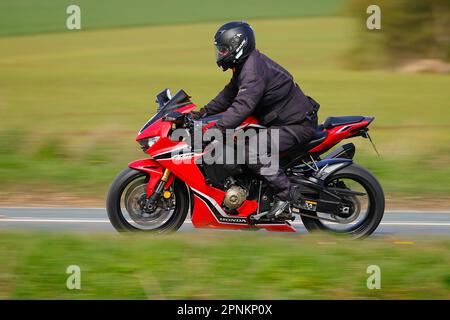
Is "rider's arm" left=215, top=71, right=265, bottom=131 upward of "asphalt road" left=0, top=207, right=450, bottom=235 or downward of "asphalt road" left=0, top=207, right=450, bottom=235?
upward

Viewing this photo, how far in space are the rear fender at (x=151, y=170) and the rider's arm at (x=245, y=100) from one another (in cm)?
75

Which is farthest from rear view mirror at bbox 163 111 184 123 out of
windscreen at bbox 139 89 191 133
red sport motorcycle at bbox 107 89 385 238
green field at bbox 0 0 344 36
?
green field at bbox 0 0 344 36

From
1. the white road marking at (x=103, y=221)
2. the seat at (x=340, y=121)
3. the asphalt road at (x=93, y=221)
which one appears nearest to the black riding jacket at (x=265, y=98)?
the seat at (x=340, y=121)

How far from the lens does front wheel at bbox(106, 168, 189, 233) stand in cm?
785

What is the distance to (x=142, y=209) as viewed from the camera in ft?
25.9

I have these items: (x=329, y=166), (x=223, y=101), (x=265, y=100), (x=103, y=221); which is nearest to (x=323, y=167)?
(x=329, y=166)

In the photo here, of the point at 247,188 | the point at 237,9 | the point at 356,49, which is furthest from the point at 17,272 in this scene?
the point at 237,9

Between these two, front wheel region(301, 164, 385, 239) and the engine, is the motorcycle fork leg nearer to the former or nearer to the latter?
the engine

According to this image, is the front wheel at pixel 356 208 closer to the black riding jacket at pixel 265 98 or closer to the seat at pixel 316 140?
the seat at pixel 316 140

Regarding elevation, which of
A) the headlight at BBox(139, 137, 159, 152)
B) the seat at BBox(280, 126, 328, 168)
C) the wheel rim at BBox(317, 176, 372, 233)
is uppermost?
the headlight at BBox(139, 137, 159, 152)

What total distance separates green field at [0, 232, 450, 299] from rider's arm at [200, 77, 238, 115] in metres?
1.40

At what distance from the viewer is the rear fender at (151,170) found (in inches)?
308
